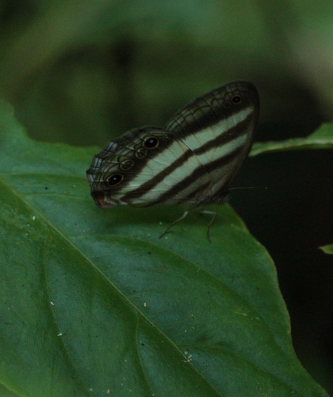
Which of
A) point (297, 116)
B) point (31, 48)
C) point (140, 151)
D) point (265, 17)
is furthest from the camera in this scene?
point (297, 116)

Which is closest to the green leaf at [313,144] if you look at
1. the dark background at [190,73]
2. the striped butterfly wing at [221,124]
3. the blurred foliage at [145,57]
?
the striped butterfly wing at [221,124]

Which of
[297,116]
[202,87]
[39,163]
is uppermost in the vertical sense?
[39,163]

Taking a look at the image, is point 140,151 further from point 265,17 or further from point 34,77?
point 265,17

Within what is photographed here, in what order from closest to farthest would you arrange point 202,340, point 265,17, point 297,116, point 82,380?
point 82,380 → point 202,340 → point 265,17 → point 297,116

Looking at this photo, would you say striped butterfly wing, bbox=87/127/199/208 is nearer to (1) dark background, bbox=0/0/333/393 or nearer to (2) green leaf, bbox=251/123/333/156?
(2) green leaf, bbox=251/123/333/156

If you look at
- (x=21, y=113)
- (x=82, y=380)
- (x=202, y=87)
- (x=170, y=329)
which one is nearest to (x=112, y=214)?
(x=170, y=329)

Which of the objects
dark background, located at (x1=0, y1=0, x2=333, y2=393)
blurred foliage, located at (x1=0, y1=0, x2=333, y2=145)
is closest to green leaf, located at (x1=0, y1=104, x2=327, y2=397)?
dark background, located at (x1=0, y1=0, x2=333, y2=393)

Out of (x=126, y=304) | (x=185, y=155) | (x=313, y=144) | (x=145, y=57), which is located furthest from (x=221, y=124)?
A: (x=145, y=57)

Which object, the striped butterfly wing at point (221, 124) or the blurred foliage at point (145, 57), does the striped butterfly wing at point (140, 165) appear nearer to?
the striped butterfly wing at point (221, 124)
